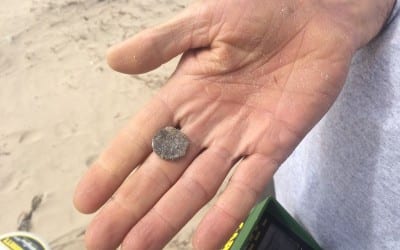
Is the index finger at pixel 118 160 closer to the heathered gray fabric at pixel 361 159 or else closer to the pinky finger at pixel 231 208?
the pinky finger at pixel 231 208

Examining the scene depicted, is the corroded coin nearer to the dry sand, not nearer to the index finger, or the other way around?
the index finger

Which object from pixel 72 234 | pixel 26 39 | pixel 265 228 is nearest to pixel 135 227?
pixel 265 228

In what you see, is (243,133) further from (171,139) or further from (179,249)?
(179,249)

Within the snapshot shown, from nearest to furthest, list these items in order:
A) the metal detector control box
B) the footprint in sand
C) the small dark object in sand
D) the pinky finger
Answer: the pinky finger < the metal detector control box < the small dark object in sand < the footprint in sand

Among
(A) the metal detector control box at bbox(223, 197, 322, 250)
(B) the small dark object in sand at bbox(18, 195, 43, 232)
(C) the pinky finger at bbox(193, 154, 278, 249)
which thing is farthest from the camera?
(B) the small dark object in sand at bbox(18, 195, 43, 232)

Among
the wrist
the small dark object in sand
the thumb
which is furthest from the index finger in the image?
the small dark object in sand

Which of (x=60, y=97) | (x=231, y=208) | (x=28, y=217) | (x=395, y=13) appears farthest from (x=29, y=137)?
(x=395, y=13)
